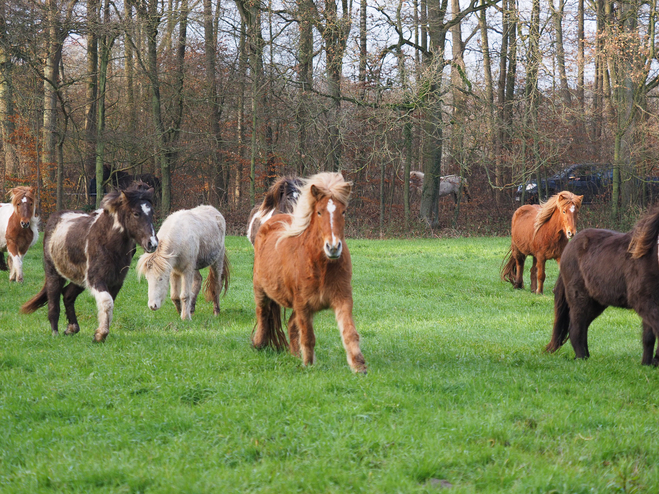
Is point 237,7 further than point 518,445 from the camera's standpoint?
Yes

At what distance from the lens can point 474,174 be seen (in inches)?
1080

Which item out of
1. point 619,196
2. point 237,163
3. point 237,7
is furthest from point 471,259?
point 237,7

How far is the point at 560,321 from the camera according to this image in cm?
762

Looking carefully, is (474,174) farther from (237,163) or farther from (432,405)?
(432,405)

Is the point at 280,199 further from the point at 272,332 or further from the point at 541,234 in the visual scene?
the point at 541,234

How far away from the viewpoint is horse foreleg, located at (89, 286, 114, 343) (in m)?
7.60

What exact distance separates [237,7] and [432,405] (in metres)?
22.4

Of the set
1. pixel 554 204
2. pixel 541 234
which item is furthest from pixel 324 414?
pixel 541 234

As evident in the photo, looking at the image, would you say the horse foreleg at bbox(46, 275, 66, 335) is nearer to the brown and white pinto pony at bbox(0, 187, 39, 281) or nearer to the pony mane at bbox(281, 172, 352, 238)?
the pony mane at bbox(281, 172, 352, 238)

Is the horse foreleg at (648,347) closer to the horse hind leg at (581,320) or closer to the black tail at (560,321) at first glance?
the horse hind leg at (581,320)

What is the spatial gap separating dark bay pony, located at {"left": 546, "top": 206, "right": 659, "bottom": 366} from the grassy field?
1.06 ft

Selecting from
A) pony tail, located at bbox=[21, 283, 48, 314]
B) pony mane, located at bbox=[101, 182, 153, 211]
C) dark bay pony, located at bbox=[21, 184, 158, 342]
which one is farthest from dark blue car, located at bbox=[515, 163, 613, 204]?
pony tail, located at bbox=[21, 283, 48, 314]

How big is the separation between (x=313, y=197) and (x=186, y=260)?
182 inches

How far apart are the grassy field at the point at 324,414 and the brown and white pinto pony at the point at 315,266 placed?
0.41 metres
